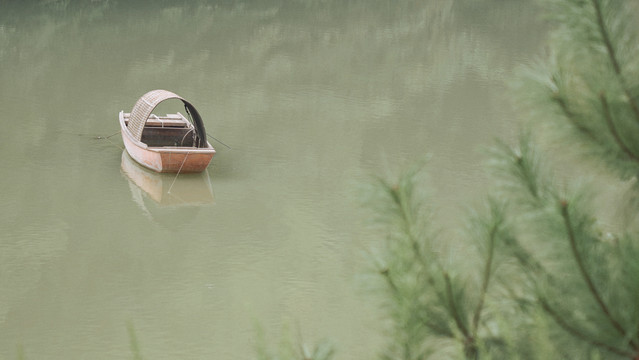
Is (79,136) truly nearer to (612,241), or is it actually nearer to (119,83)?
(119,83)

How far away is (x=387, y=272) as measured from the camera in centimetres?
182

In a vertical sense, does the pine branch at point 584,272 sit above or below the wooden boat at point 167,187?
above

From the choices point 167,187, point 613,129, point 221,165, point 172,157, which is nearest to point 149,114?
point 172,157

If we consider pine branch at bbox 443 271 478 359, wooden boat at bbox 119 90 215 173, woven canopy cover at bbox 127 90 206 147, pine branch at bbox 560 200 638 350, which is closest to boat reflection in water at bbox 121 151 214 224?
wooden boat at bbox 119 90 215 173

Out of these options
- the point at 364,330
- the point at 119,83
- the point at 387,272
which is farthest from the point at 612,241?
the point at 119,83

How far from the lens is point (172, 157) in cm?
947

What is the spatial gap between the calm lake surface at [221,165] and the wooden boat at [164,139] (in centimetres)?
20

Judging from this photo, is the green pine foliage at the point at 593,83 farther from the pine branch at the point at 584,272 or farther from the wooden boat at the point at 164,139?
the wooden boat at the point at 164,139

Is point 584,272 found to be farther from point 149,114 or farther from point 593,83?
point 149,114

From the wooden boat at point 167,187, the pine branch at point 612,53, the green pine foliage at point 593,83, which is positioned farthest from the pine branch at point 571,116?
the wooden boat at point 167,187

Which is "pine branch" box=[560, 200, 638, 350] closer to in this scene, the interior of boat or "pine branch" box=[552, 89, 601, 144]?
"pine branch" box=[552, 89, 601, 144]

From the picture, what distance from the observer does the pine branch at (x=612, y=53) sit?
1771 mm

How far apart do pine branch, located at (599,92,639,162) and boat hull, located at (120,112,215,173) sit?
7.77m

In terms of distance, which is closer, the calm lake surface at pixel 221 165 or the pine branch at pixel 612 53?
the pine branch at pixel 612 53
